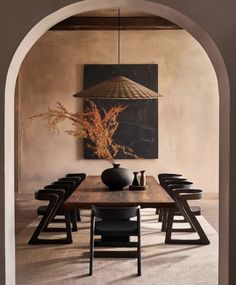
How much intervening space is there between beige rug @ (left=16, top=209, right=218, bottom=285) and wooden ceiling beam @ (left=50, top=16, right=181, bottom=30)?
16.7 ft

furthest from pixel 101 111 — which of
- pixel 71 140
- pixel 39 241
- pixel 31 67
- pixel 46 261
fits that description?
pixel 46 261

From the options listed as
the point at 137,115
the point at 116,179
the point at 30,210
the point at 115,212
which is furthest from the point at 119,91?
the point at 137,115

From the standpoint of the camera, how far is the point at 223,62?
12.1ft

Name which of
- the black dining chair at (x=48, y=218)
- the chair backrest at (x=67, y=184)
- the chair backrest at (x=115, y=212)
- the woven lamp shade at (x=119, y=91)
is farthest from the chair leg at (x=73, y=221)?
the chair backrest at (x=115, y=212)

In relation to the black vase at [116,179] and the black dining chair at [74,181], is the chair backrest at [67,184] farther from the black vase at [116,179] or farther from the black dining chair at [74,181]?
the black vase at [116,179]

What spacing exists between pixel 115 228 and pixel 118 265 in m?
0.55

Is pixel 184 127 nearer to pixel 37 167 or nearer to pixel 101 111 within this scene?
pixel 101 111

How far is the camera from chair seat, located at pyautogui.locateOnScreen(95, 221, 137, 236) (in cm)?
573

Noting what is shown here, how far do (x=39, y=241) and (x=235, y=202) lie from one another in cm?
411

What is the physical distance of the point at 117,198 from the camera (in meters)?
6.40

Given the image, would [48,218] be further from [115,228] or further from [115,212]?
[115,212]

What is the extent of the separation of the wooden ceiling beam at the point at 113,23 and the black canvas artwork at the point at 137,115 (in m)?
0.78

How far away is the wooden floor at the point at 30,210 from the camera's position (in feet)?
29.0

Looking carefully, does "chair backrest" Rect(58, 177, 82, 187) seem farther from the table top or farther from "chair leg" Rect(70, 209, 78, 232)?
the table top
